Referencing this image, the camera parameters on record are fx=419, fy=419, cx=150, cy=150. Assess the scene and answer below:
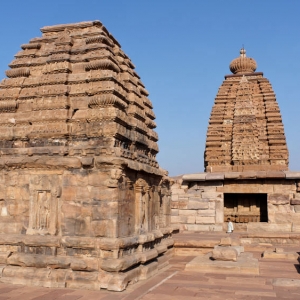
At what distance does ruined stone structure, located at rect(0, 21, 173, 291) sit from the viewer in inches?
299

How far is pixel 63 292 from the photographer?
7145 millimetres

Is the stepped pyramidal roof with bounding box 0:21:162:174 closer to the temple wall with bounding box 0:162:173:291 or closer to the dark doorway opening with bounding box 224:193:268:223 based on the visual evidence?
the temple wall with bounding box 0:162:173:291

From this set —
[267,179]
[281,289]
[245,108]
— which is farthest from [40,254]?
[245,108]

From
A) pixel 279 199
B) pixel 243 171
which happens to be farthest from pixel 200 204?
pixel 243 171

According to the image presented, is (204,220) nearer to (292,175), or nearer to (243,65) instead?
(292,175)

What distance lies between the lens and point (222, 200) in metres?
15.7

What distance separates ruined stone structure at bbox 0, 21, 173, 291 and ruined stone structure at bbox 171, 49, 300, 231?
6501 mm

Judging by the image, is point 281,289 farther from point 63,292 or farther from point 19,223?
point 19,223

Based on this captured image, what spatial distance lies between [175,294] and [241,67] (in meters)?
16.6

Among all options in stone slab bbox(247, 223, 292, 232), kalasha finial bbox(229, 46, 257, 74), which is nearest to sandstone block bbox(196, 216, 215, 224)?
stone slab bbox(247, 223, 292, 232)

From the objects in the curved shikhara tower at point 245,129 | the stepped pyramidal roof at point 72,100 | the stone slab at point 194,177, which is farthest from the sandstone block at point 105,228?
the curved shikhara tower at point 245,129

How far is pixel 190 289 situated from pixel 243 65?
640 inches

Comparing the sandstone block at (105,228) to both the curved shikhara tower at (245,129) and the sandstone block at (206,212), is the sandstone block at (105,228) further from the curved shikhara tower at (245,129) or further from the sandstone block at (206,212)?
the curved shikhara tower at (245,129)

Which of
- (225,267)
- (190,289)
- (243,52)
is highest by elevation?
(243,52)
